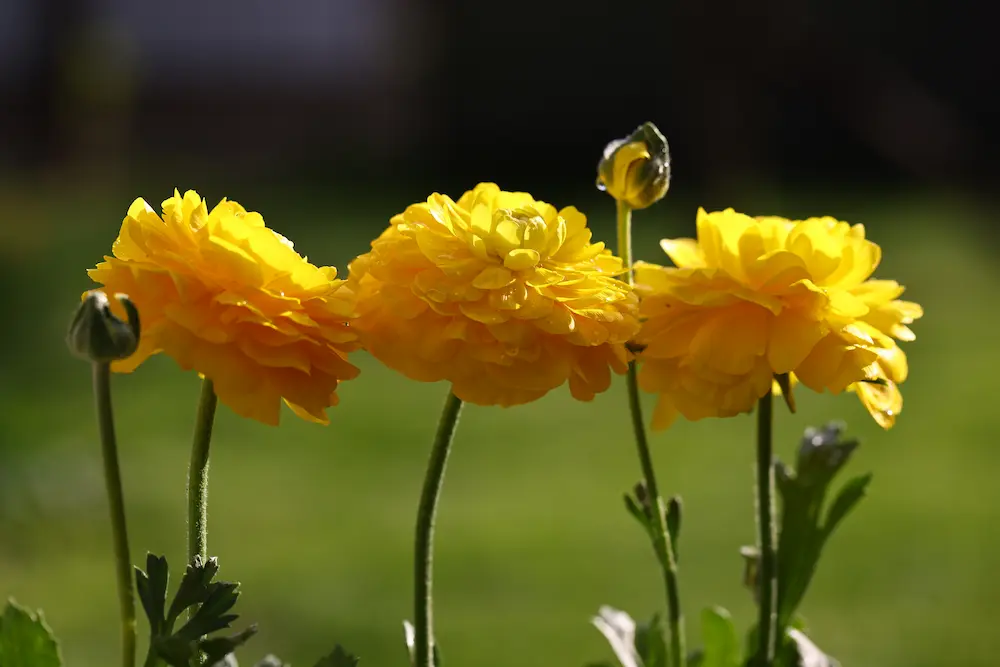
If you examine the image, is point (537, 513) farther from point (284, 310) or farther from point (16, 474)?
point (284, 310)

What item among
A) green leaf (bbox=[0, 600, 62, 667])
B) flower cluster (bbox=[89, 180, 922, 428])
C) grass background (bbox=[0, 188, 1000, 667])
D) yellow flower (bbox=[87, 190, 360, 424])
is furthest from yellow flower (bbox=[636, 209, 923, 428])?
grass background (bbox=[0, 188, 1000, 667])

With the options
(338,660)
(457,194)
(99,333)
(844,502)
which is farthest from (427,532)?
(457,194)

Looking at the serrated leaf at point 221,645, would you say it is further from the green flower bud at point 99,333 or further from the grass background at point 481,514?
the grass background at point 481,514

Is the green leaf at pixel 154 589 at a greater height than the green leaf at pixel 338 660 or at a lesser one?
greater

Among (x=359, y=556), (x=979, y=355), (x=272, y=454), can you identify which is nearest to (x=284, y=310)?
(x=359, y=556)

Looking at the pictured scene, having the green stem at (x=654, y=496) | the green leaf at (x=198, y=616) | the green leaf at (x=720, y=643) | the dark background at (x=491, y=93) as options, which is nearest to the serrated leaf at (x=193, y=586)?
the green leaf at (x=198, y=616)

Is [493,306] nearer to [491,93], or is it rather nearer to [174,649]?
[174,649]
